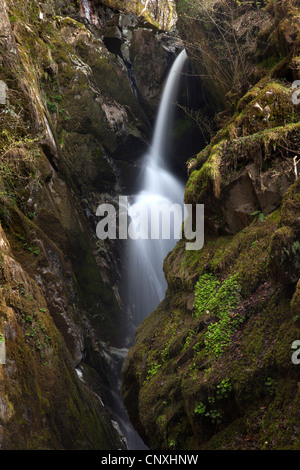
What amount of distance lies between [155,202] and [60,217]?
7104 millimetres

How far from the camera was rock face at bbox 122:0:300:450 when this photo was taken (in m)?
5.11

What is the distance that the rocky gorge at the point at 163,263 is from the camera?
5379 mm

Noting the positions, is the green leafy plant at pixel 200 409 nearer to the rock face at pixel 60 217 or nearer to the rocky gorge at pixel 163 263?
the rocky gorge at pixel 163 263

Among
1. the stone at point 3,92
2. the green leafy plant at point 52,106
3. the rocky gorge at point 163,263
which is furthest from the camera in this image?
the green leafy plant at point 52,106

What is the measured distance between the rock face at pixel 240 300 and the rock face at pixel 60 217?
192cm

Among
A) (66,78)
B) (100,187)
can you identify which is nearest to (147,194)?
(100,187)

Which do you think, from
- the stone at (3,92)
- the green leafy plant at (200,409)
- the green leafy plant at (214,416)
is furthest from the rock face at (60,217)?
the green leafy plant at (214,416)

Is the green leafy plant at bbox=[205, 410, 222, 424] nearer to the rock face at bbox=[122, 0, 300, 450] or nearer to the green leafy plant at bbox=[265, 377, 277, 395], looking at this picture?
the rock face at bbox=[122, 0, 300, 450]

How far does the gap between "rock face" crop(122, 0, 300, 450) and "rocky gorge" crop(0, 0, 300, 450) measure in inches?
1.2

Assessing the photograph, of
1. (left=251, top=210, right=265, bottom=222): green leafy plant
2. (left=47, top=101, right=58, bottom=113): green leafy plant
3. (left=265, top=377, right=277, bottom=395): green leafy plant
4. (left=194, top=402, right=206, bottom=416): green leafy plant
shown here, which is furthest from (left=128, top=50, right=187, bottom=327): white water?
(left=265, top=377, right=277, bottom=395): green leafy plant

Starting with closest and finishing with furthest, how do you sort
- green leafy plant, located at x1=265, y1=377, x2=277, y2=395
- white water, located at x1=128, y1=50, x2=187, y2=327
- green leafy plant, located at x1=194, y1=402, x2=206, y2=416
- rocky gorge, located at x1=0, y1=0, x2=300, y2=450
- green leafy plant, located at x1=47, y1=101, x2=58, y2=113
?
green leafy plant, located at x1=265, y1=377, x2=277, y2=395 → rocky gorge, located at x1=0, y1=0, x2=300, y2=450 → green leafy plant, located at x1=194, y1=402, x2=206, y2=416 → green leafy plant, located at x1=47, y1=101, x2=58, y2=113 → white water, located at x1=128, y1=50, x2=187, y2=327

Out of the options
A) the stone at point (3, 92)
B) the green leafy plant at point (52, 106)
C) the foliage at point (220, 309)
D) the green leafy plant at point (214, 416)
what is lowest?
the green leafy plant at point (214, 416)

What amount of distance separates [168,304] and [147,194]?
8866mm

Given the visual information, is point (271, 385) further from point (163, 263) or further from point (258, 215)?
point (163, 263)
